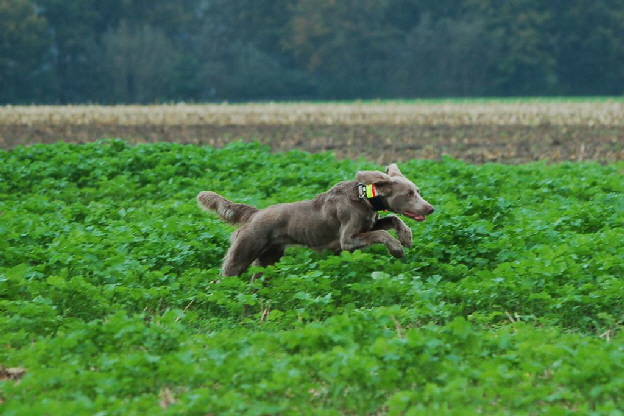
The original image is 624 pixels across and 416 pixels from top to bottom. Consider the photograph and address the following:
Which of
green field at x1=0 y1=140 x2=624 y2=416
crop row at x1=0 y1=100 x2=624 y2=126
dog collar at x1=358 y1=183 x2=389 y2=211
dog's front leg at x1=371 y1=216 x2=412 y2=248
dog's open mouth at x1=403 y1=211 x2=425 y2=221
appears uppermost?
dog collar at x1=358 y1=183 x2=389 y2=211

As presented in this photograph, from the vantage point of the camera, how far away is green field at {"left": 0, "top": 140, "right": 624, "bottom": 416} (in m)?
5.50

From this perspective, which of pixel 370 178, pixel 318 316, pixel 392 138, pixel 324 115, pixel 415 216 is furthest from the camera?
pixel 324 115

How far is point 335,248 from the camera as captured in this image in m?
8.35

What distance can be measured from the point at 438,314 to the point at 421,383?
4.24ft

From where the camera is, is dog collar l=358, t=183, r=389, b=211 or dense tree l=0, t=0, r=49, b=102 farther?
dense tree l=0, t=0, r=49, b=102

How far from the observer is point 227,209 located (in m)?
8.54

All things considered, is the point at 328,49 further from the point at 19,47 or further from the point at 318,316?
the point at 318,316

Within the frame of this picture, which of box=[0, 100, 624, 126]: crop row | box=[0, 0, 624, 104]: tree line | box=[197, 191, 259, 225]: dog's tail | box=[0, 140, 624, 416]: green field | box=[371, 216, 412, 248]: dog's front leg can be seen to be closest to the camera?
box=[0, 140, 624, 416]: green field

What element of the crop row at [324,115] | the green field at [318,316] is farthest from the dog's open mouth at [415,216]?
the crop row at [324,115]

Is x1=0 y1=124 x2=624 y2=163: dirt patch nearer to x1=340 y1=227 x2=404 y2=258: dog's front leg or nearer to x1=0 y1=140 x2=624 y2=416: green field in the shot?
x1=0 y1=140 x2=624 y2=416: green field

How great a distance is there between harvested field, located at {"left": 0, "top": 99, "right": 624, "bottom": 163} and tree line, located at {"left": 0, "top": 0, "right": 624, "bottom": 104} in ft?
110

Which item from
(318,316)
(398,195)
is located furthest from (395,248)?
(318,316)

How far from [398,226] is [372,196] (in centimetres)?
42

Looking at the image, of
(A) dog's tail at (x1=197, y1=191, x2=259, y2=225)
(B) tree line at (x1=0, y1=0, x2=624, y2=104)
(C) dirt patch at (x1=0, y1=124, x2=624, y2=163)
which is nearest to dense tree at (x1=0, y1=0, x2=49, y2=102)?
(B) tree line at (x1=0, y1=0, x2=624, y2=104)
